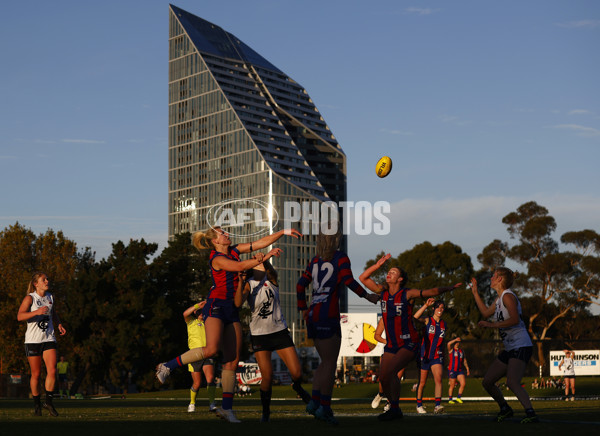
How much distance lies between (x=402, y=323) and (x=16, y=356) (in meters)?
48.0

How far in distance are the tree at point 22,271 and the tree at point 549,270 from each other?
37.8m

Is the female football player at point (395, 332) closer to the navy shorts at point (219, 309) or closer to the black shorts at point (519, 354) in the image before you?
the black shorts at point (519, 354)

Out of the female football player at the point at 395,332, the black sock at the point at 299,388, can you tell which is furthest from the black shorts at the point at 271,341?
the female football player at the point at 395,332

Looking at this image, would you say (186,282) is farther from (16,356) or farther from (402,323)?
(402,323)

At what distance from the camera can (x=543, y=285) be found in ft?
233

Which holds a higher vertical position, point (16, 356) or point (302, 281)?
point (302, 281)

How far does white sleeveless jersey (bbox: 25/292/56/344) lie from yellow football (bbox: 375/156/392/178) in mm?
13842

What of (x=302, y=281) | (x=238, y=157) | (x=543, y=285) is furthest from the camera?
(x=238, y=157)

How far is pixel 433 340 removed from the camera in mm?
17234

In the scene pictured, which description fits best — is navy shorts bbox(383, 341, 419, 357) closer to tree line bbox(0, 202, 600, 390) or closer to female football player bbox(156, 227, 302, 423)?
female football player bbox(156, 227, 302, 423)

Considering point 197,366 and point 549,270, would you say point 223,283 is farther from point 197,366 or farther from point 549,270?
point 549,270

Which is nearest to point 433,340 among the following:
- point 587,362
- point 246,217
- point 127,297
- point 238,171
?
point 587,362

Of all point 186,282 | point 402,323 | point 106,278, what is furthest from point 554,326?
point 402,323

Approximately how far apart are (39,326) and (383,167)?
14.2 metres
